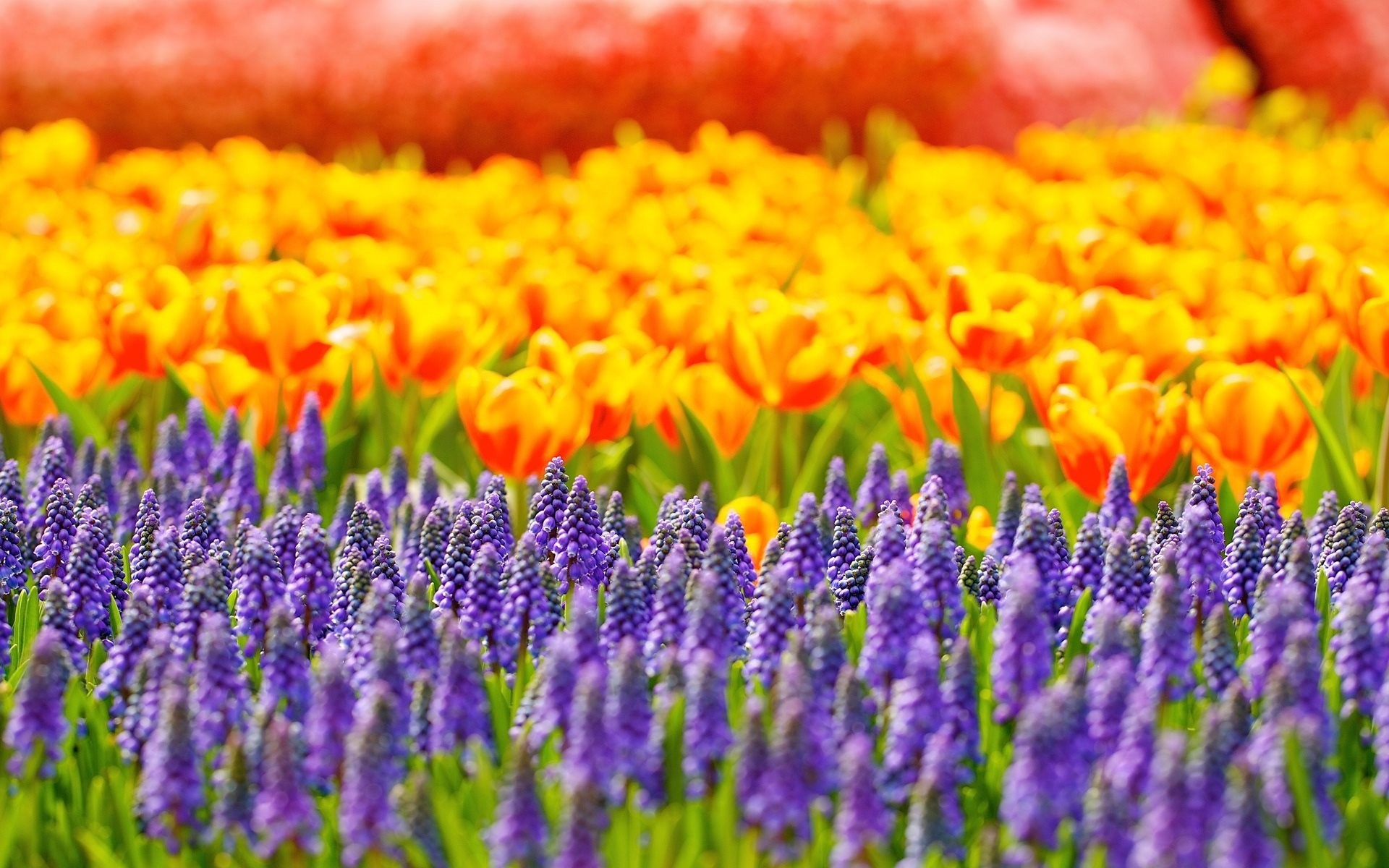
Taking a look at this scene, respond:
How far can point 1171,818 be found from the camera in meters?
1.62

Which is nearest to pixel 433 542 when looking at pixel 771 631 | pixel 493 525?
pixel 493 525

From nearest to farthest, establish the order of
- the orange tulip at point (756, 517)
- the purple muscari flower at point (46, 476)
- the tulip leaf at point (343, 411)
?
the orange tulip at point (756, 517) < the purple muscari flower at point (46, 476) < the tulip leaf at point (343, 411)

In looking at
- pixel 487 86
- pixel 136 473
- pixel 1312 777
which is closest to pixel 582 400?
pixel 136 473

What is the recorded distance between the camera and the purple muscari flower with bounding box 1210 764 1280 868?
1581 millimetres

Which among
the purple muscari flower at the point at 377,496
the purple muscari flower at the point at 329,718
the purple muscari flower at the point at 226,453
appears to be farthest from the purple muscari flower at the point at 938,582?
the purple muscari flower at the point at 226,453

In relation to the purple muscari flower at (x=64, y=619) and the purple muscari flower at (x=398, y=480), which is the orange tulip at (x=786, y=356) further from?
the purple muscari flower at (x=64, y=619)

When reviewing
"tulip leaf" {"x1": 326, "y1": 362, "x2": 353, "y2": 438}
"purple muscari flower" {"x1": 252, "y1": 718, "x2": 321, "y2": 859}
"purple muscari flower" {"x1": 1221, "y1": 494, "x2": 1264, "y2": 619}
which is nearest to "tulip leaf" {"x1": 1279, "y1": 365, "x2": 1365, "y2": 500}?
"purple muscari flower" {"x1": 1221, "y1": 494, "x2": 1264, "y2": 619}

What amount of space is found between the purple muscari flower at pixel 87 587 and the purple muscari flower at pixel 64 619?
0.04 feet

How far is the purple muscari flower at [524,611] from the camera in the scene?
7.54ft

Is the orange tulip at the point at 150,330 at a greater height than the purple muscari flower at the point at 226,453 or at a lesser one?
greater

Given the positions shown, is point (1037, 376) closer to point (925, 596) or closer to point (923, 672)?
point (925, 596)

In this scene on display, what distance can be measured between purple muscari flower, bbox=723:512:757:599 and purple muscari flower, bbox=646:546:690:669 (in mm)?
261

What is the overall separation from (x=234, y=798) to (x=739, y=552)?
88 cm

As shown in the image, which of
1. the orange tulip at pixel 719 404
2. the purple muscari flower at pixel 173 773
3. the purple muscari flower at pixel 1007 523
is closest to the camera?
the purple muscari flower at pixel 173 773
